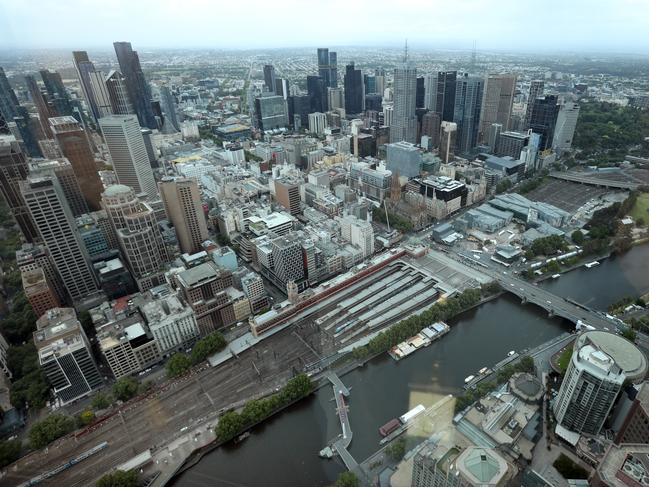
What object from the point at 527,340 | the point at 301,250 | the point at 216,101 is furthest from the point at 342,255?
the point at 216,101

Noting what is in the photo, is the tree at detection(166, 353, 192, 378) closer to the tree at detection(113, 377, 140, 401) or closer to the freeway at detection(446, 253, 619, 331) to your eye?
the tree at detection(113, 377, 140, 401)

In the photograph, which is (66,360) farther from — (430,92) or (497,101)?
(430,92)

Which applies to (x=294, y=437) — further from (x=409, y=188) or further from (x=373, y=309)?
(x=409, y=188)

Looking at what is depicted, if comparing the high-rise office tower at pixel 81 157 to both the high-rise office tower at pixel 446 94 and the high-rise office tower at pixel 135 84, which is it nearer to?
the high-rise office tower at pixel 135 84

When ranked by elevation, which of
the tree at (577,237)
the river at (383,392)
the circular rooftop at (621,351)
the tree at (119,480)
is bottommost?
the river at (383,392)

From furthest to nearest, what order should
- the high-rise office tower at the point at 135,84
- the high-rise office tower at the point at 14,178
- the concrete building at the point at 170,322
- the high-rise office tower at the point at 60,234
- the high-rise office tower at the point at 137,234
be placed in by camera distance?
the high-rise office tower at the point at 135,84 < the high-rise office tower at the point at 14,178 < the high-rise office tower at the point at 137,234 < the high-rise office tower at the point at 60,234 < the concrete building at the point at 170,322

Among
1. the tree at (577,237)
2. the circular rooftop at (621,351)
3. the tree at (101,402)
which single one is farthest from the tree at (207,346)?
the tree at (577,237)

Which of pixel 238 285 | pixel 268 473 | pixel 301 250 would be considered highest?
pixel 301 250
